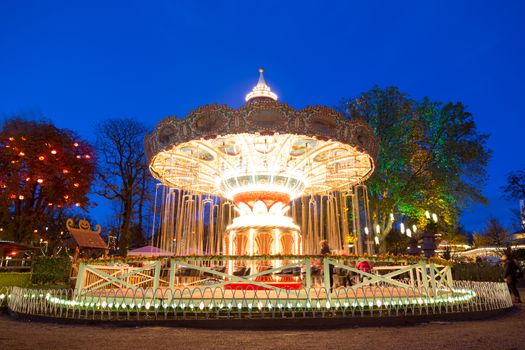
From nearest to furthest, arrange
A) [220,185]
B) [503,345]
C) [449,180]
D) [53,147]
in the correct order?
[503,345]
[220,185]
[53,147]
[449,180]

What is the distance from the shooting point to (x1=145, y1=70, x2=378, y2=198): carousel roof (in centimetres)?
1154

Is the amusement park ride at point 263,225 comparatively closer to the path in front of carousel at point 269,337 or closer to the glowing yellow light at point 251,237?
the glowing yellow light at point 251,237

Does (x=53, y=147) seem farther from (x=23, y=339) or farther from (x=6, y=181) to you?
(x=23, y=339)

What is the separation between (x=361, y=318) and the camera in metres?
8.06

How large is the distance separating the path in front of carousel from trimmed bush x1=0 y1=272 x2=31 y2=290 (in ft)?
25.5

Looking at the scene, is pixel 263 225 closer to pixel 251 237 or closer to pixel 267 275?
pixel 251 237

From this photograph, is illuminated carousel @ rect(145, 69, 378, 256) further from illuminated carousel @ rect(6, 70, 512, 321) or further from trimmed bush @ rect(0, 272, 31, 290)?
trimmed bush @ rect(0, 272, 31, 290)

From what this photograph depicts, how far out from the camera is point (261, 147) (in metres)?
14.8

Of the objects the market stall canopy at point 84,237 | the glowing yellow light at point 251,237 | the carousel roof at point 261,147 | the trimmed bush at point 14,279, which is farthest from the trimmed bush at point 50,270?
the glowing yellow light at point 251,237

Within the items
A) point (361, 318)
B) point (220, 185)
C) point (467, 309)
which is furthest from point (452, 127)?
point (361, 318)

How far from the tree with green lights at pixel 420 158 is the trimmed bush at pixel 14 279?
65.8ft

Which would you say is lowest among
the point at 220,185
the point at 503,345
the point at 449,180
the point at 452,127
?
the point at 503,345

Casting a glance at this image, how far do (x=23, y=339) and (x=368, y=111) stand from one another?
24.8m

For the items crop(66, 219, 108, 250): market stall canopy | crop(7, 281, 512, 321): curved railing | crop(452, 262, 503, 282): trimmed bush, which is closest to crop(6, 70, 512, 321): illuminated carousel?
crop(7, 281, 512, 321): curved railing
